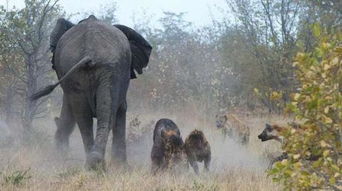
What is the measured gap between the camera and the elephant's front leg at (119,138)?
28.8 feet

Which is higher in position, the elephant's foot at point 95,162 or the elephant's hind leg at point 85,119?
the elephant's hind leg at point 85,119

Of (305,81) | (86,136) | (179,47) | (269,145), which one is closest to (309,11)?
(179,47)

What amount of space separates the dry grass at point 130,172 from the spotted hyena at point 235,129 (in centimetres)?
17

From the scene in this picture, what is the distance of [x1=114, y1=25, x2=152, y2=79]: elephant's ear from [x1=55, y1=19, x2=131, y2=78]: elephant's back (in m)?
0.78

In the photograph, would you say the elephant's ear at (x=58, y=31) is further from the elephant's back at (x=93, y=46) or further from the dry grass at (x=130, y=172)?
the dry grass at (x=130, y=172)

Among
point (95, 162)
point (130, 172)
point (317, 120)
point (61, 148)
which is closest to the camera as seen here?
point (317, 120)

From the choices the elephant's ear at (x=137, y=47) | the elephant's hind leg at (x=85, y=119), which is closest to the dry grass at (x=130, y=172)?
the elephant's hind leg at (x=85, y=119)

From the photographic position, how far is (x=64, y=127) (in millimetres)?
9805

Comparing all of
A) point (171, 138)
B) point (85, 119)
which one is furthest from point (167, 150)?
point (85, 119)

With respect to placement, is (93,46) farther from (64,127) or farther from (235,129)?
(235,129)

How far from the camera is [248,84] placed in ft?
73.5

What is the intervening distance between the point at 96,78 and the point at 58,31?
5.17 ft

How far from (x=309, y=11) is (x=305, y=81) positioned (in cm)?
1614

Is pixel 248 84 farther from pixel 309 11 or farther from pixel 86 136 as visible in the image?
pixel 86 136
